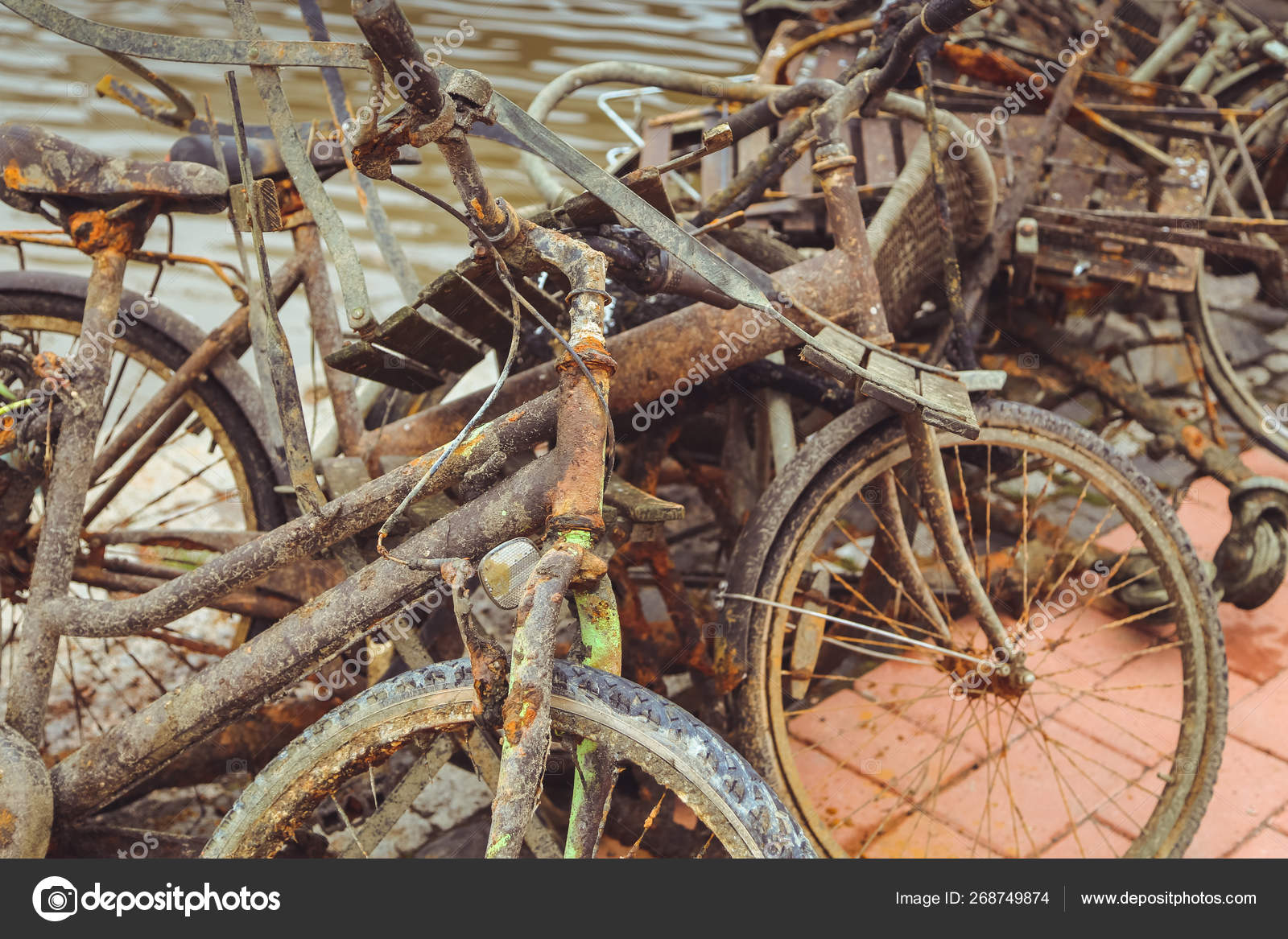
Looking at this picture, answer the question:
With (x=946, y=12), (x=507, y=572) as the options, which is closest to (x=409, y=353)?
(x=507, y=572)

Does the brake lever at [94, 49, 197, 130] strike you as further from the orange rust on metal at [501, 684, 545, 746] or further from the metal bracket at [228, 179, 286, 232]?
the orange rust on metal at [501, 684, 545, 746]

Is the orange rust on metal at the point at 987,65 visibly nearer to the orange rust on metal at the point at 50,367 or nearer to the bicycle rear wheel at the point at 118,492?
the bicycle rear wheel at the point at 118,492

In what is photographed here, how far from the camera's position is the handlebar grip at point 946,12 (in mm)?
1726

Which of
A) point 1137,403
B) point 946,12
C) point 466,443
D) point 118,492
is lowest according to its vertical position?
point 466,443

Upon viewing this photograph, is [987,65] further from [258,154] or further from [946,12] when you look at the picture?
[258,154]

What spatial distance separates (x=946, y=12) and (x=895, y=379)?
2.17ft

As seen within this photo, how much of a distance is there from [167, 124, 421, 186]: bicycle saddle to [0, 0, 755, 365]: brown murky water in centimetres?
201

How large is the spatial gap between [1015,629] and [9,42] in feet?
22.9

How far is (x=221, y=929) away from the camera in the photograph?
1.44 metres

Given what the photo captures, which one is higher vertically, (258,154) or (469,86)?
(258,154)

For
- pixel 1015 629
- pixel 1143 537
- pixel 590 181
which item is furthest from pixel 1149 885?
pixel 590 181

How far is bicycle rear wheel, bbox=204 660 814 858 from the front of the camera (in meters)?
1.29

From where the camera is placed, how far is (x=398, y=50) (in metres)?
1.18

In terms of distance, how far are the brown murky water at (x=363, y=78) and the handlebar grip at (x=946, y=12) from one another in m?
3.02
